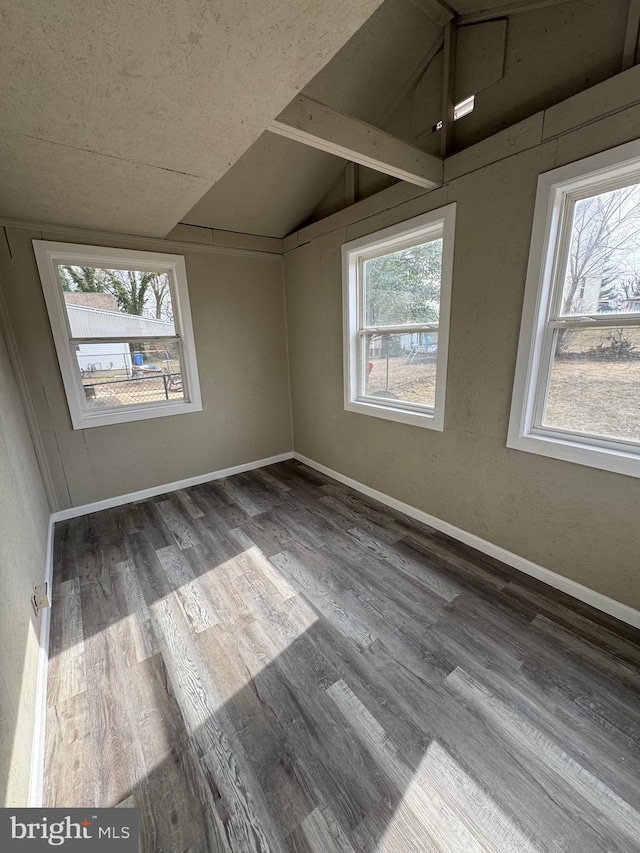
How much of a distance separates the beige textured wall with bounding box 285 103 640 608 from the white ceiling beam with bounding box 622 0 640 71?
0.74 feet

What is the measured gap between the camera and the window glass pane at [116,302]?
2.77 meters

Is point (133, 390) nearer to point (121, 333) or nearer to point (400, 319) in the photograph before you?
point (121, 333)

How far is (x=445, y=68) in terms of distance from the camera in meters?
2.01

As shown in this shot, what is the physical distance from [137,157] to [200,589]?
241 cm

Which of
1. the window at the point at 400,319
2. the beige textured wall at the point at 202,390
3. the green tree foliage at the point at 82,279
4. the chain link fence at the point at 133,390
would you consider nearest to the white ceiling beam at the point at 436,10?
the window at the point at 400,319

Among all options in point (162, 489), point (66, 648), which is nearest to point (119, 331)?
point (162, 489)

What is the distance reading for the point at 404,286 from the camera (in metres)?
2.62

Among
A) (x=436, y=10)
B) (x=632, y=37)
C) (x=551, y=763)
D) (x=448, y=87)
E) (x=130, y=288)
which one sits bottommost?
(x=551, y=763)

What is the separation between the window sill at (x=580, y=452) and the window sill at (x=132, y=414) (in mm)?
2921

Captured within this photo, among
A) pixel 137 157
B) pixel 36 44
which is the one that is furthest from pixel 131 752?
pixel 137 157

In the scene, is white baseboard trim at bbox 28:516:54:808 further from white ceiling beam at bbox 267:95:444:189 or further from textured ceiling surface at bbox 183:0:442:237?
textured ceiling surface at bbox 183:0:442:237

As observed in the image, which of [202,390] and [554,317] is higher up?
[554,317]

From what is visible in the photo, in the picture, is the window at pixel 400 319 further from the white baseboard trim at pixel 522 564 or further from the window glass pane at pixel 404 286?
the white baseboard trim at pixel 522 564

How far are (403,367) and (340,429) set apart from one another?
0.98m
